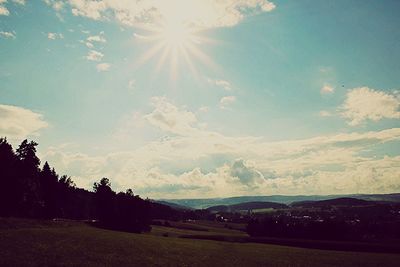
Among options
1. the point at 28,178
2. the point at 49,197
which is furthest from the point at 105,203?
the point at 28,178

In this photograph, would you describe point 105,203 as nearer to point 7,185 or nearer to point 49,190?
point 49,190

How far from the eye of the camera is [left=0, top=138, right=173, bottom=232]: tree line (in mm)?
86375

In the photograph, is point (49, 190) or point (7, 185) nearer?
point (7, 185)

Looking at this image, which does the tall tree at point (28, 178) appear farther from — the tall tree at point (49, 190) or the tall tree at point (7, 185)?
the tall tree at point (49, 190)

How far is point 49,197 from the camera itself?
114 meters

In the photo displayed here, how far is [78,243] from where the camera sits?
55.5 metres

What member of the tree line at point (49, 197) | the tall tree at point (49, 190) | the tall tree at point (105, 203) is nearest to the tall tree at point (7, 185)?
the tree line at point (49, 197)

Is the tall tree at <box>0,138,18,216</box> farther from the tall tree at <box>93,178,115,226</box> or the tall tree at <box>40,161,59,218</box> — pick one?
the tall tree at <box>93,178,115,226</box>

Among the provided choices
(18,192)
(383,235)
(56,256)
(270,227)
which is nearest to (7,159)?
(18,192)

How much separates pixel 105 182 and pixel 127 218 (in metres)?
13.6

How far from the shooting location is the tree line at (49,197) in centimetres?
8638

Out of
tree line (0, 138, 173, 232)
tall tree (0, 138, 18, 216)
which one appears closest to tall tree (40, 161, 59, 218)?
tree line (0, 138, 173, 232)

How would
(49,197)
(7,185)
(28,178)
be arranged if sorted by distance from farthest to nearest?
(49,197)
(28,178)
(7,185)

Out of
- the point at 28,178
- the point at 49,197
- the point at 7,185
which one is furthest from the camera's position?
the point at 49,197
